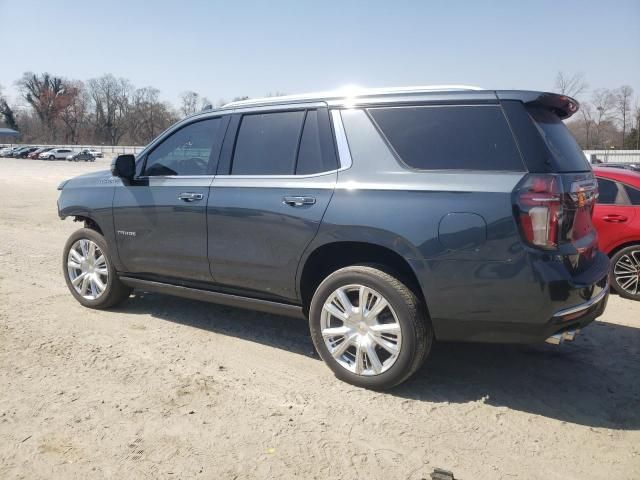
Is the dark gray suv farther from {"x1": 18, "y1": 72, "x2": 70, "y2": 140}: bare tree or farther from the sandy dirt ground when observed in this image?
{"x1": 18, "y1": 72, "x2": 70, "y2": 140}: bare tree

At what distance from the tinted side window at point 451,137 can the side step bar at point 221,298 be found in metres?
1.45

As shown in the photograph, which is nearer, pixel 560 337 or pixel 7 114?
pixel 560 337

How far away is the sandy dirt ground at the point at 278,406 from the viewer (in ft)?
9.54

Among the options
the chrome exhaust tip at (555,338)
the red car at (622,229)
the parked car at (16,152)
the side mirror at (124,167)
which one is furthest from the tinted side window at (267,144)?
the parked car at (16,152)

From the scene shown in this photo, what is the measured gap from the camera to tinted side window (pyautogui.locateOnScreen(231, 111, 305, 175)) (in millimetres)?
4180

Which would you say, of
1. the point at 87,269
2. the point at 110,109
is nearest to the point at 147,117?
A: the point at 110,109

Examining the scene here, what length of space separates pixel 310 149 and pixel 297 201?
1.37 ft

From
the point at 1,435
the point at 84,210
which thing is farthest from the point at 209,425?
the point at 84,210

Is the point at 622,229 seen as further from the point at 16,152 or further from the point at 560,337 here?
the point at 16,152

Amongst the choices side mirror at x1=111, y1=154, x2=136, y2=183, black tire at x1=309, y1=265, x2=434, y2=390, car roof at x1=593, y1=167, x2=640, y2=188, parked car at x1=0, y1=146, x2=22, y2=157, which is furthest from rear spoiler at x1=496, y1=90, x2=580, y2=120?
parked car at x1=0, y1=146, x2=22, y2=157

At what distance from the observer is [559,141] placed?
3.59 m

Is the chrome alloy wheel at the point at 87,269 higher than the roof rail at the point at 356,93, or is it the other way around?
the roof rail at the point at 356,93

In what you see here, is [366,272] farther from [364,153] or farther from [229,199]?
[229,199]

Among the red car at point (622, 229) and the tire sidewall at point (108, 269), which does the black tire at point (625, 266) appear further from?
the tire sidewall at point (108, 269)
